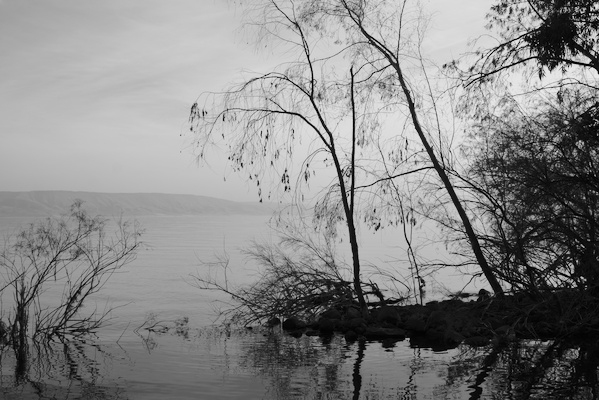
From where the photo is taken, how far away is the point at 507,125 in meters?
15.5

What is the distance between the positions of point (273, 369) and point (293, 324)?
430 centimetres

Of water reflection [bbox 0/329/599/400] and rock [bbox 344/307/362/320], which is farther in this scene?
rock [bbox 344/307/362/320]

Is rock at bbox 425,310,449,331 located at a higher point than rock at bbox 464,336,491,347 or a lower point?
higher

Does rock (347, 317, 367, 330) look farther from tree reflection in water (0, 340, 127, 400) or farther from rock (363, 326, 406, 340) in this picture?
tree reflection in water (0, 340, 127, 400)

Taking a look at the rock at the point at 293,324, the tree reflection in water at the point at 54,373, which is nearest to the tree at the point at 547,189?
the rock at the point at 293,324

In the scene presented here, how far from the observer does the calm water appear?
33.1ft

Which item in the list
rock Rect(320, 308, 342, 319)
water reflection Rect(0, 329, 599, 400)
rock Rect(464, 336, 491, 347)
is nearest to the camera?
water reflection Rect(0, 329, 599, 400)

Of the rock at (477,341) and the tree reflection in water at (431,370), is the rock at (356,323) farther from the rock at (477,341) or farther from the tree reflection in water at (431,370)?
the rock at (477,341)

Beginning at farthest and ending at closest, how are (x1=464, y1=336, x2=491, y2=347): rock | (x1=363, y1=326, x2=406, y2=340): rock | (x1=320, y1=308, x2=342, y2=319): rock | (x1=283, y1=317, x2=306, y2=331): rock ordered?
(x1=320, y1=308, x2=342, y2=319): rock, (x1=283, y1=317, x2=306, y2=331): rock, (x1=363, y1=326, x2=406, y2=340): rock, (x1=464, y1=336, x2=491, y2=347): rock

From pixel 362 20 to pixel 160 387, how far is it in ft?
34.3

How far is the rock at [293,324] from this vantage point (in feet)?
52.5

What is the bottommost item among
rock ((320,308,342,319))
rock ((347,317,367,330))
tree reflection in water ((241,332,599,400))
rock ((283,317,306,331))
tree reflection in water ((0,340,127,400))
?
tree reflection in water ((0,340,127,400))

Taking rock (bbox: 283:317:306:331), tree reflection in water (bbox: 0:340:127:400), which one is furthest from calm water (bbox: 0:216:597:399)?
rock (bbox: 283:317:306:331)

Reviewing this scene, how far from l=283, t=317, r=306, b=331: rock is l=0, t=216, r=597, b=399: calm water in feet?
1.81
